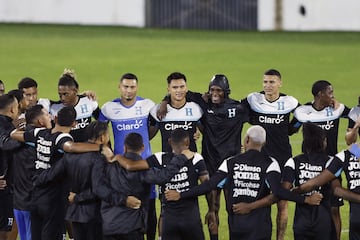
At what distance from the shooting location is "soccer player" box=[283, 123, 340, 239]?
36.7ft

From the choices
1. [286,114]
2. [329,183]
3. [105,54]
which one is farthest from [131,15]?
[329,183]

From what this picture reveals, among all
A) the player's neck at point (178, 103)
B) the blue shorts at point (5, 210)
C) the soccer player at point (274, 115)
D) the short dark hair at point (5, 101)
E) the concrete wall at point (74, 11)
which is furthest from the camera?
the concrete wall at point (74, 11)

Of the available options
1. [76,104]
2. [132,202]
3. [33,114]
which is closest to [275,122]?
[76,104]

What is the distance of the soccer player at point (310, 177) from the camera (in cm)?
1120

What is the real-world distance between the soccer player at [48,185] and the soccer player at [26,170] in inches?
7.3

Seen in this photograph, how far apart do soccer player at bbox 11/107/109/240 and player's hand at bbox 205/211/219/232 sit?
5.94ft

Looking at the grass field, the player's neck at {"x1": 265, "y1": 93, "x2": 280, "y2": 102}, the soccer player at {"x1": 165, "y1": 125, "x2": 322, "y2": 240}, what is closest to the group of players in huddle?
the soccer player at {"x1": 165, "y1": 125, "x2": 322, "y2": 240}

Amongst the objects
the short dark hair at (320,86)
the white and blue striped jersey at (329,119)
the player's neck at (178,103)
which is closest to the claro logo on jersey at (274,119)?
the white and blue striped jersey at (329,119)

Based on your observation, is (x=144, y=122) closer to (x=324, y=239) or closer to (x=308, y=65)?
(x=324, y=239)

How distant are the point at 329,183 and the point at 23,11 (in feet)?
89.2

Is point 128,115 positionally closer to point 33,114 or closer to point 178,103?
point 178,103

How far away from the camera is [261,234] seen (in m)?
11.2

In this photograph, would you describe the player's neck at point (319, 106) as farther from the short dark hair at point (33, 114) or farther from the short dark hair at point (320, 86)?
the short dark hair at point (33, 114)

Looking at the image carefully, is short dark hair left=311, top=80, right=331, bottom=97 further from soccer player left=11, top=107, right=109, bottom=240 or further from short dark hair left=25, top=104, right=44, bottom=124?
short dark hair left=25, top=104, right=44, bottom=124
